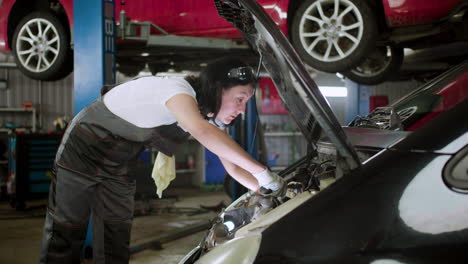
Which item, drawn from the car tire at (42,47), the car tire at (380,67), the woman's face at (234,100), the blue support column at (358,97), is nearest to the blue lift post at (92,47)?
the car tire at (42,47)

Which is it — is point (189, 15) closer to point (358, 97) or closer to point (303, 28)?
point (303, 28)

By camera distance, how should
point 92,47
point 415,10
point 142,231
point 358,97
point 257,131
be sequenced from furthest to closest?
1. point 358,97
2. point 142,231
3. point 92,47
4. point 415,10
5. point 257,131

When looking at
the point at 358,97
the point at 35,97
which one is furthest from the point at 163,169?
the point at 35,97

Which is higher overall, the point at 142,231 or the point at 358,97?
the point at 358,97

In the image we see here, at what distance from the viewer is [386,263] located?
2.88ft

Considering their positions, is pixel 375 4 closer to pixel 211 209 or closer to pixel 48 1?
pixel 48 1

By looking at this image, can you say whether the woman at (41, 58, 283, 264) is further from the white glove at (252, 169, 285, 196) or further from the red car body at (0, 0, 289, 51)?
the red car body at (0, 0, 289, 51)

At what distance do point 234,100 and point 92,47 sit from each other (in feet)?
6.90

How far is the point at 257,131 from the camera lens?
2510mm

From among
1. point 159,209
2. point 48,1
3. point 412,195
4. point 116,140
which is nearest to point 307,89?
point 412,195

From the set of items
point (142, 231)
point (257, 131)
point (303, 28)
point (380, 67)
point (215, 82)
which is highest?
point (303, 28)

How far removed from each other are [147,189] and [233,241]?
5.29 m

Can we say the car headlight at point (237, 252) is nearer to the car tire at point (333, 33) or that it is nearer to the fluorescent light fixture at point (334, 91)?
the car tire at point (333, 33)

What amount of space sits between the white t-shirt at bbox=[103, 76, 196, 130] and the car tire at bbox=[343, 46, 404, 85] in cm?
302
